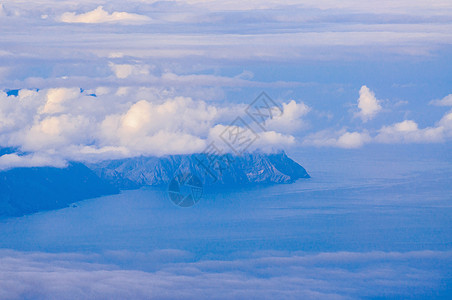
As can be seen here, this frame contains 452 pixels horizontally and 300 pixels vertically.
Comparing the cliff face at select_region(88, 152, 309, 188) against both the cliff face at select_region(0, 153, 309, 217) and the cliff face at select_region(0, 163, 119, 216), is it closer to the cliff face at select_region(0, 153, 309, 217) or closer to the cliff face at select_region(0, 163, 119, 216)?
the cliff face at select_region(0, 153, 309, 217)

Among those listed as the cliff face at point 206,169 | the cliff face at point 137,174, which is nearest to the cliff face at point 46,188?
the cliff face at point 137,174

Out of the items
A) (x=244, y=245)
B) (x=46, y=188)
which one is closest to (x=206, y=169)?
(x=46, y=188)

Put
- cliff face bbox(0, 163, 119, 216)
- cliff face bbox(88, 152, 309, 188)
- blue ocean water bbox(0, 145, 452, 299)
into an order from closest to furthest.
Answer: blue ocean water bbox(0, 145, 452, 299), cliff face bbox(0, 163, 119, 216), cliff face bbox(88, 152, 309, 188)

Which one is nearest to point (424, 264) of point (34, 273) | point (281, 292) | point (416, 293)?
point (416, 293)

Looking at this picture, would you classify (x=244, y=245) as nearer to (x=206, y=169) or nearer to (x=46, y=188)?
(x=46, y=188)

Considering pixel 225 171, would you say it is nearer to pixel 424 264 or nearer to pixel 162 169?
pixel 162 169

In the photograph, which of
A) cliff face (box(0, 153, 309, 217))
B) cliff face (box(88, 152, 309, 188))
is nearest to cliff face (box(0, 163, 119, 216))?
cliff face (box(0, 153, 309, 217))

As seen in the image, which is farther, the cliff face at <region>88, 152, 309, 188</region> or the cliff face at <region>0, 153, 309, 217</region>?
the cliff face at <region>88, 152, 309, 188</region>
